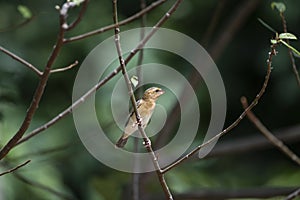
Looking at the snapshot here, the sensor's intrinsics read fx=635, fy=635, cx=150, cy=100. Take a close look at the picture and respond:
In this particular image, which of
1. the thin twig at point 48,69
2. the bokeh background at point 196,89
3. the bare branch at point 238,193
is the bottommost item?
the bare branch at point 238,193

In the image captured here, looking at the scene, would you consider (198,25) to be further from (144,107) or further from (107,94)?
(144,107)

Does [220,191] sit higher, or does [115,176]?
[115,176]

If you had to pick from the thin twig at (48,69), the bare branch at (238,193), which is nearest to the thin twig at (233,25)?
the bare branch at (238,193)

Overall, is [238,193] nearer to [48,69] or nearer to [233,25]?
[233,25]

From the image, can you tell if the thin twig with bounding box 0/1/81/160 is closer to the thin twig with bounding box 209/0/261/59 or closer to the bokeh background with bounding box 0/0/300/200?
the bokeh background with bounding box 0/0/300/200

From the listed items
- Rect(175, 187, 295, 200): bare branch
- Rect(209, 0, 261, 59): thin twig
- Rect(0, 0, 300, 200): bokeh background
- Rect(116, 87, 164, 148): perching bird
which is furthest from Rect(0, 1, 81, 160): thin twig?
Rect(209, 0, 261, 59): thin twig

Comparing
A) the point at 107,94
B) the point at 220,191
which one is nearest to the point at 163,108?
the point at 107,94

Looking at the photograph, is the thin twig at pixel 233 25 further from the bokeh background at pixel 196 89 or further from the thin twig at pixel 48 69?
the thin twig at pixel 48 69

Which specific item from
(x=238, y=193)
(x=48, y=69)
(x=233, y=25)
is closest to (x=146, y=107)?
(x=48, y=69)
